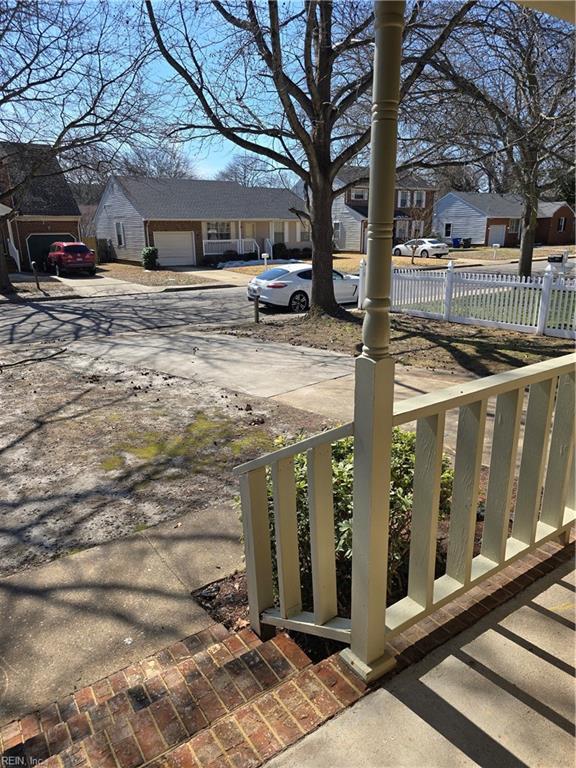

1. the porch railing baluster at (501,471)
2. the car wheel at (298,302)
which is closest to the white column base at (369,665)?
the porch railing baluster at (501,471)

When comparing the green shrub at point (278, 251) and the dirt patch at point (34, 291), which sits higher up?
the green shrub at point (278, 251)

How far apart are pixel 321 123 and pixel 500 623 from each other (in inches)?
415

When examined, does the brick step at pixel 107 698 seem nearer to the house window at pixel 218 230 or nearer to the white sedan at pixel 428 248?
the house window at pixel 218 230

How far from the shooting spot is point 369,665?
184 centimetres

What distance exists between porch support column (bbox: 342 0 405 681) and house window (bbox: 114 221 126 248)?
35003mm

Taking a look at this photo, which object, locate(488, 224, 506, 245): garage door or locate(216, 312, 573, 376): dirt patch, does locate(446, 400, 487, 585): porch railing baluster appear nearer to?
locate(216, 312, 573, 376): dirt patch

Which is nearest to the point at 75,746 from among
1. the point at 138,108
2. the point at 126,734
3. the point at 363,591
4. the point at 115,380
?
the point at 126,734

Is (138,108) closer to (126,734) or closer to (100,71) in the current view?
(100,71)

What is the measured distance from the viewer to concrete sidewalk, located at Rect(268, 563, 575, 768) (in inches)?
62.1

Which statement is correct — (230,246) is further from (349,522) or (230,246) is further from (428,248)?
(349,522)

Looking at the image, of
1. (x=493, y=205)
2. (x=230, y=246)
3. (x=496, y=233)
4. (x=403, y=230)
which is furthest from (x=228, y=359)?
(x=493, y=205)

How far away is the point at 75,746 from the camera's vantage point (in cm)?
169

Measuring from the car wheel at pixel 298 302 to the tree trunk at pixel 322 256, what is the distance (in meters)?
1.99

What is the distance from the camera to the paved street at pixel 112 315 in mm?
11844
